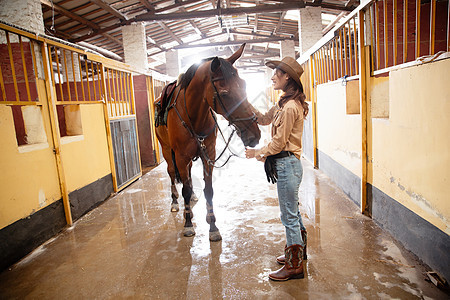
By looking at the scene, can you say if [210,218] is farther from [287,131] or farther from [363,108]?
[363,108]

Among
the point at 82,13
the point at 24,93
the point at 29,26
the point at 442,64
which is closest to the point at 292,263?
the point at 442,64

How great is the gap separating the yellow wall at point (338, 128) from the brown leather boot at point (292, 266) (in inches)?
69.9

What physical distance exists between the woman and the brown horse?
1.01 feet

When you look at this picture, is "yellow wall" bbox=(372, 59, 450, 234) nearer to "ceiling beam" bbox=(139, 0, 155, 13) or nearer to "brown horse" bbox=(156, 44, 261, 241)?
"brown horse" bbox=(156, 44, 261, 241)

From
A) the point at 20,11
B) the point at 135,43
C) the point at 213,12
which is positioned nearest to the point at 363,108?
the point at 20,11

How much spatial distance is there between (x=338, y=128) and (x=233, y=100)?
247 centimetres

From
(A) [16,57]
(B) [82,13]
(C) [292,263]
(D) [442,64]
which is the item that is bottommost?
(C) [292,263]

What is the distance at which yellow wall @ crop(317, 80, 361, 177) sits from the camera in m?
3.37

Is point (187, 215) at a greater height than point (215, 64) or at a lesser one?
lesser

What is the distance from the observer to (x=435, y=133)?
1856 mm

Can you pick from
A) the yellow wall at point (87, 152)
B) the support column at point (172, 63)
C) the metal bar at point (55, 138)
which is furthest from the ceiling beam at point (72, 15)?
the support column at point (172, 63)

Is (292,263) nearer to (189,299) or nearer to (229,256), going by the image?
(229,256)

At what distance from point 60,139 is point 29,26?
5.44 feet

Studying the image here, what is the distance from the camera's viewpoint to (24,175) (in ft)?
9.06
